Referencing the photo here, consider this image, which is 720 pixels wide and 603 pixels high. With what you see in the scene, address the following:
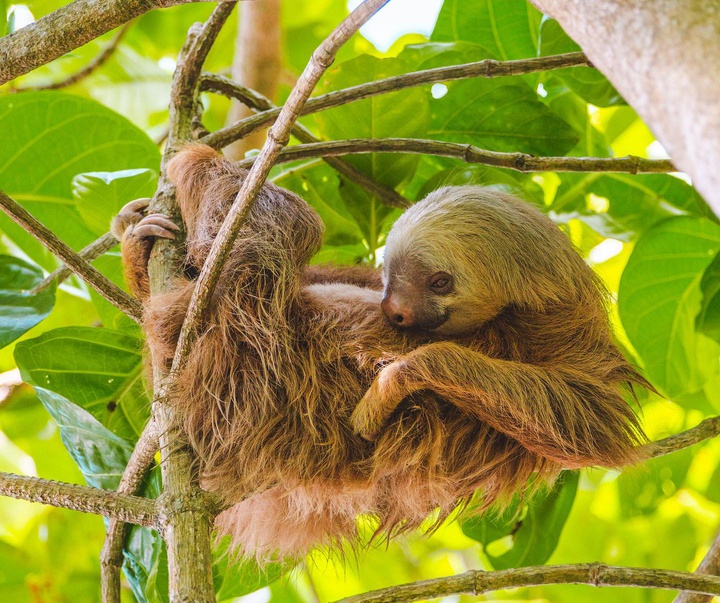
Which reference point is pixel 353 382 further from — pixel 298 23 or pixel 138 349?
pixel 298 23

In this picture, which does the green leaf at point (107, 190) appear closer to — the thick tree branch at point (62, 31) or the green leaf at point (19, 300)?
the green leaf at point (19, 300)

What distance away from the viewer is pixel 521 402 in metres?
1.62

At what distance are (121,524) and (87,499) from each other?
403mm

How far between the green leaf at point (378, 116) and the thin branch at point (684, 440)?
112cm

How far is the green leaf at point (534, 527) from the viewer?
233cm

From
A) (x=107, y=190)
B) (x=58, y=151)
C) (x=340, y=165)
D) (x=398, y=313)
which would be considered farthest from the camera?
(x=58, y=151)

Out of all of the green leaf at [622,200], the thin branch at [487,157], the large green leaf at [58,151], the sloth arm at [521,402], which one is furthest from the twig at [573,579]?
the large green leaf at [58,151]

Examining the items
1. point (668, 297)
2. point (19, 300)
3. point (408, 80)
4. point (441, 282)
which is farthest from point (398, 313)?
point (668, 297)

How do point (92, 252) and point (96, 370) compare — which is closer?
point (92, 252)

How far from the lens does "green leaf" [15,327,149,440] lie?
7.27 ft

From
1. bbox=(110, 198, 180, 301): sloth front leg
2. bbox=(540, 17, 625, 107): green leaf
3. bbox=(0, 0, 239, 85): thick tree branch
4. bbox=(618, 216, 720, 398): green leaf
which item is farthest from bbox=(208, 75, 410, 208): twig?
bbox=(618, 216, 720, 398): green leaf

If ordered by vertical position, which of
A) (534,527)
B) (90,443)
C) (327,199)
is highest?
(327,199)

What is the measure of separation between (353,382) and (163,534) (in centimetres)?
63

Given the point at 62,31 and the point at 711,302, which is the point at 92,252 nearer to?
the point at 62,31
